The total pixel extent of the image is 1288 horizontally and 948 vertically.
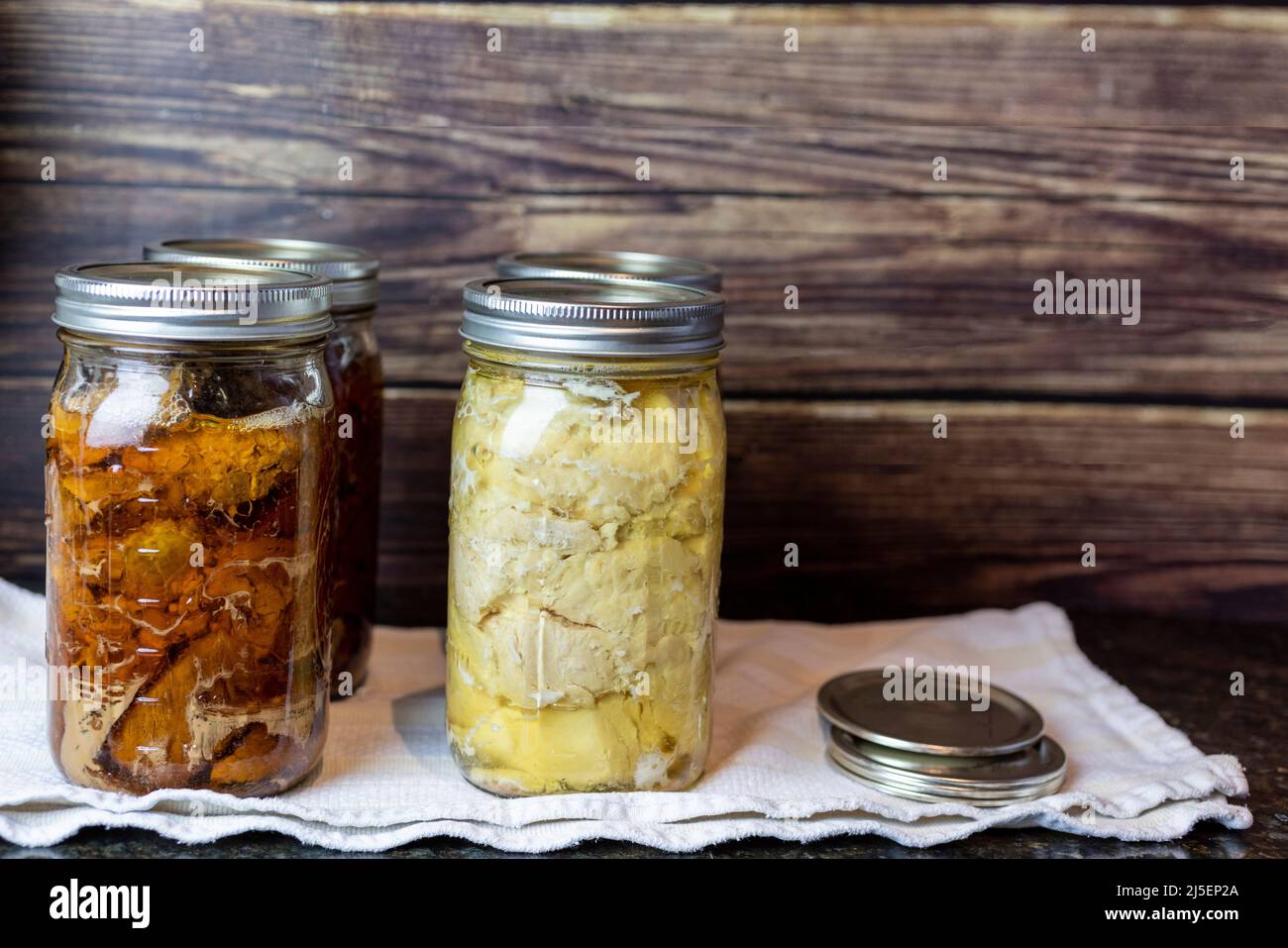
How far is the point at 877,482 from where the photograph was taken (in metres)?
1.43

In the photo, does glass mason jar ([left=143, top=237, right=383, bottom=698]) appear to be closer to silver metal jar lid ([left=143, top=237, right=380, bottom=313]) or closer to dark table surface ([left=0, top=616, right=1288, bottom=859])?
silver metal jar lid ([left=143, top=237, right=380, bottom=313])

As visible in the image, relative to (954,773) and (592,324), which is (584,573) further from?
(954,773)

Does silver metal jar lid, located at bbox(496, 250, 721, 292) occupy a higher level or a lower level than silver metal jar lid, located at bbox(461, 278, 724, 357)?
higher

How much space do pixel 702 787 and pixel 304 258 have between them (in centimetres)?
54

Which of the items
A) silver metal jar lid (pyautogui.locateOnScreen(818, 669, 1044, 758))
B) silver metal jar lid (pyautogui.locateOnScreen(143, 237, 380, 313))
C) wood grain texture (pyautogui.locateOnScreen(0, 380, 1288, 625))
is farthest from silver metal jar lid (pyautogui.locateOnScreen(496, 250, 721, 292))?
silver metal jar lid (pyautogui.locateOnScreen(818, 669, 1044, 758))

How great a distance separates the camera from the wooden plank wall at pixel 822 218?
1325mm

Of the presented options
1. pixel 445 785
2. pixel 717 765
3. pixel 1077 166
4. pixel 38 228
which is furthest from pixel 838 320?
pixel 38 228

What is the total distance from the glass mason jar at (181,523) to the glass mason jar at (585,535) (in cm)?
12

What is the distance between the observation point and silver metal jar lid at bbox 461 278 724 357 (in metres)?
0.90

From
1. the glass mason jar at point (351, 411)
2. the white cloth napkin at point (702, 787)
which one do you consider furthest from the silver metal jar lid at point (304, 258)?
the white cloth napkin at point (702, 787)

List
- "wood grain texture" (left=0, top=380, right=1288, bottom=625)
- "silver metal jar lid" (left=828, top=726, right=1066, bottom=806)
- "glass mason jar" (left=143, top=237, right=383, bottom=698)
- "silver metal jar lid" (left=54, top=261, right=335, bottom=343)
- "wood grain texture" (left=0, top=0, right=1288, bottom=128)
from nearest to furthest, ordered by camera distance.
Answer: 1. "silver metal jar lid" (left=54, top=261, right=335, bottom=343)
2. "silver metal jar lid" (left=828, top=726, right=1066, bottom=806)
3. "glass mason jar" (left=143, top=237, right=383, bottom=698)
4. "wood grain texture" (left=0, top=0, right=1288, bottom=128)
5. "wood grain texture" (left=0, top=380, right=1288, bottom=625)

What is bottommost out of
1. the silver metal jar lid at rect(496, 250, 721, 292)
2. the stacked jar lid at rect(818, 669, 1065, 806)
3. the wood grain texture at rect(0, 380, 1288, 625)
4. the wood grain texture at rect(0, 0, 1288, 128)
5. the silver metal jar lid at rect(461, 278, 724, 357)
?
the stacked jar lid at rect(818, 669, 1065, 806)
